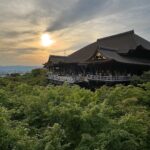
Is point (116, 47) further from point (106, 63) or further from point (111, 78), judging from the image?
point (111, 78)

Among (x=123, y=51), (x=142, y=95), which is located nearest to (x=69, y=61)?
(x=123, y=51)

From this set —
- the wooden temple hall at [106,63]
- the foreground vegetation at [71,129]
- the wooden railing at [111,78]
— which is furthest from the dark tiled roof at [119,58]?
the foreground vegetation at [71,129]

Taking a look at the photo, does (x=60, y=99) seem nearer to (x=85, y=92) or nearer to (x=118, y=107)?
(x=85, y=92)

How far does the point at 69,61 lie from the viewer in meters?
56.1

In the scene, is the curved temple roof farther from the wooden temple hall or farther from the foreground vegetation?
the foreground vegetation

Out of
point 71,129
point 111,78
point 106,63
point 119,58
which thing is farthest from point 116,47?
point 71,129

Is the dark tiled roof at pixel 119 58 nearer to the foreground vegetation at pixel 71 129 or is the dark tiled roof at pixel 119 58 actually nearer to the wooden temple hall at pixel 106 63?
the wooden temple hall at pixel 106 63

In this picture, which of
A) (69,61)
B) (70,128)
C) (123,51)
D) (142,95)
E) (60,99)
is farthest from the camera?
(69,61)

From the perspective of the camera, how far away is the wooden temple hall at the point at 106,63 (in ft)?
145

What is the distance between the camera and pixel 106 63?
4484 cm

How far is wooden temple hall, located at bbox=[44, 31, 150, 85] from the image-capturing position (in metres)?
44.2

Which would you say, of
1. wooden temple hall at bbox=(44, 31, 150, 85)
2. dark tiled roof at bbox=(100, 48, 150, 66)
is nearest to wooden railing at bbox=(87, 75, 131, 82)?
wooden temple hall at bbox=(44, 31, 150, 85)

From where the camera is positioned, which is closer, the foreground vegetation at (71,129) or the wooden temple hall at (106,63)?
the foreground vegetation at (71,129)

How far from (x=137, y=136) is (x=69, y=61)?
42.9 meters
